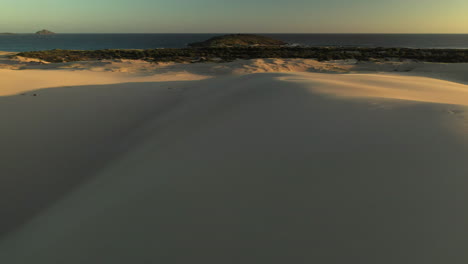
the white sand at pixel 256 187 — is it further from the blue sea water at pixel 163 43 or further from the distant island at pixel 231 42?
the blue sea water at pixel 163 43

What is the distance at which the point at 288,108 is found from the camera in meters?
4.12

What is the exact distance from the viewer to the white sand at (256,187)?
1.63 metres

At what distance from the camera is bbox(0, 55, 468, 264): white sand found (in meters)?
1.63

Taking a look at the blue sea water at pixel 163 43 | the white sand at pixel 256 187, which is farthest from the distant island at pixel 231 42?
the white sand at pixel 256 187

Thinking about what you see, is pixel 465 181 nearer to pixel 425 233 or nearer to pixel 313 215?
pixel 425 233

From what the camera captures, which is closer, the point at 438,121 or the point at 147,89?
the point at 438,121

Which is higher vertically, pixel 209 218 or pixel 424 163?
pixel 424 163

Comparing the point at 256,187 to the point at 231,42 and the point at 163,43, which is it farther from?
the point at 163,43

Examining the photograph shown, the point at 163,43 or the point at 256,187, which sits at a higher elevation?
the point at 163,43

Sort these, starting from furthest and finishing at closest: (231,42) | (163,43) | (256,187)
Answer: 1. (163,43)
2. (231,42)
3. (256,187)

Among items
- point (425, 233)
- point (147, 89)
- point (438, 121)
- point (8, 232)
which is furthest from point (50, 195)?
point (147, 89)

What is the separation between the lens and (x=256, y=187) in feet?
7.36

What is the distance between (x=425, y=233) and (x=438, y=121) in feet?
6.47

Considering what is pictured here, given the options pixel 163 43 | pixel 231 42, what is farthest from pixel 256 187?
pixel 163 43
